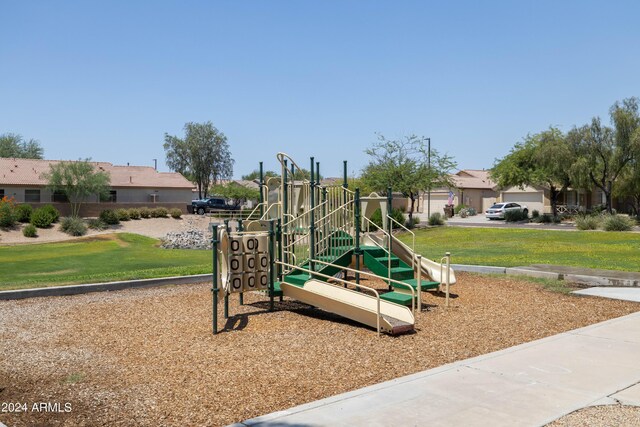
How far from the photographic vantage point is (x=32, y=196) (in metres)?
50.3

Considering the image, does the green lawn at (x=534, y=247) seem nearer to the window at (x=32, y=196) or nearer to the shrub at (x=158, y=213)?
the shrub at (x=158, y=213)

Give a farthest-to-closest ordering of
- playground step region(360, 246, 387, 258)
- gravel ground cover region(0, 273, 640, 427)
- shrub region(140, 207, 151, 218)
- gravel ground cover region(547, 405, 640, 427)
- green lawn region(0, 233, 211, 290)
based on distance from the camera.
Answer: shrub region(140, 207, 151, 218) → green lawn region(0, 233, 211, 290) → playground step region(360, 246, 387, 258) → gravel ground cover region(0, 273, 640, 427) → gravel ground cover region(547, 405, 640, 427)

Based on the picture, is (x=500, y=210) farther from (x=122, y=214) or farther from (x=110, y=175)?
(x=110, y=175)

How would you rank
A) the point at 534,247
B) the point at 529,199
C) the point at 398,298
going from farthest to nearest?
the point at 529,199, the point at 534,247, the point at 398,298

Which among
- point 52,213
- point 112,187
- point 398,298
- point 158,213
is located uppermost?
point 112,187

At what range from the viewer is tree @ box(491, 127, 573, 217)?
42.6 metres

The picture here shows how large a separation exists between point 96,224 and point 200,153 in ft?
129

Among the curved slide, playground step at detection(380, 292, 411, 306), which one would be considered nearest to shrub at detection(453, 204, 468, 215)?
the curved slide

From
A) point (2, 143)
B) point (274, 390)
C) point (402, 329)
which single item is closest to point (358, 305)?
point (402, 329)

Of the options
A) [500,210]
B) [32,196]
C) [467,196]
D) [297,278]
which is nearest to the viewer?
[297,278]

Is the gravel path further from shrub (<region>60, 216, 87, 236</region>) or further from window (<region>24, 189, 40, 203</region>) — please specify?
window (<region>24, 189, 40, 203</region>)

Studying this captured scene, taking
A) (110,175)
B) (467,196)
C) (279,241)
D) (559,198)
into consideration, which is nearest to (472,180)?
(467,196)

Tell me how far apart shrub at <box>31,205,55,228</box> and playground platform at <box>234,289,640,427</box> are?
136 ft

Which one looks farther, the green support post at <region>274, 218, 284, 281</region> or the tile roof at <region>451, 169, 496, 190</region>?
the tile roof at <region>451, 169, 496, 190</region>
